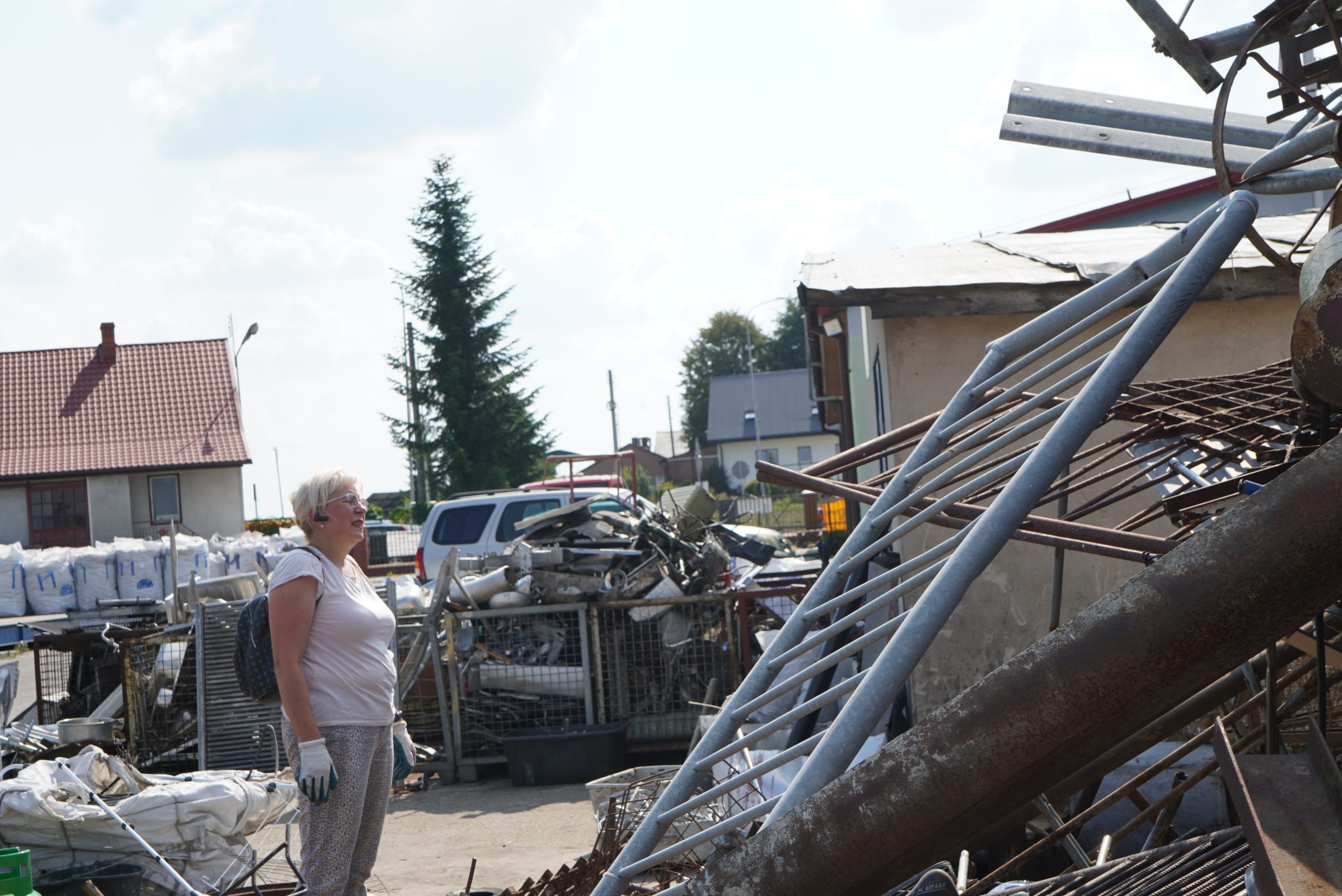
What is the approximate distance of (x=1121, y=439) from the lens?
11.9 ft

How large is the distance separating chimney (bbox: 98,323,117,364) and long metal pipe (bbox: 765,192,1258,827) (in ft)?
122

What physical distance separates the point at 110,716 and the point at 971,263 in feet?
24.1

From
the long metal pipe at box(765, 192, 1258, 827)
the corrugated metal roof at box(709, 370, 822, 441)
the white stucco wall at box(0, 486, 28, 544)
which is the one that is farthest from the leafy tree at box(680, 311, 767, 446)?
the long metal pipe at box(765, 192, 1258, 827)

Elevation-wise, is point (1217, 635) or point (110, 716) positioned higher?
point (1217, 635)

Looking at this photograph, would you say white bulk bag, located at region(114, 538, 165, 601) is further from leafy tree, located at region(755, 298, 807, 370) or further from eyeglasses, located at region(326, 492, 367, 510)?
leafy tree, located at region(755, 298, 807, 370)

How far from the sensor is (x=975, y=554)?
1876 millimetres

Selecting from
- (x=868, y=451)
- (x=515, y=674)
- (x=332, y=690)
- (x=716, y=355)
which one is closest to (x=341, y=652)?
(x=332, y=690)

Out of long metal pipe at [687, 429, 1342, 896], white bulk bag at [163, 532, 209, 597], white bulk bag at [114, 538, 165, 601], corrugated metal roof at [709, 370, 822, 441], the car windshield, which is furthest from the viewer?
corrugated metal roof at [709, 370, 822, 441]

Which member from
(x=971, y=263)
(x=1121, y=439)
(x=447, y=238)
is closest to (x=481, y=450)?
(x=447, y=238)

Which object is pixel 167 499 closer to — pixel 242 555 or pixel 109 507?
pixel 109 507

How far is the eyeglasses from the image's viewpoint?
424cm

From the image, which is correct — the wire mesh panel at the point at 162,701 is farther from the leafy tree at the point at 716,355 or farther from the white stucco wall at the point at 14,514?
the leafy tree at the point at 716,355

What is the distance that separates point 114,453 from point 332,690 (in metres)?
31.6

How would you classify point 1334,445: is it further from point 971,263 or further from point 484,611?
point 484,611
